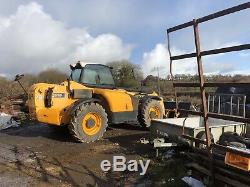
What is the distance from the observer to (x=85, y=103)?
29.3 ft

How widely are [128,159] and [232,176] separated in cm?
318

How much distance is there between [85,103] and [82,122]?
20.7 inches

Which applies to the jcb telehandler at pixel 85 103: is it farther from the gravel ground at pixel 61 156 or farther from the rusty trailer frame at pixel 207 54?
the rusty trailer frame at pixel 207 54

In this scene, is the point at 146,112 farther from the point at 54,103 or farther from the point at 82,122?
the point at 54,103

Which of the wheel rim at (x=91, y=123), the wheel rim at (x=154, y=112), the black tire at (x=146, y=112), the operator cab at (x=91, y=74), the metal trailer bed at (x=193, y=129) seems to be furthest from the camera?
the wheel rim at (x=154, y=112)

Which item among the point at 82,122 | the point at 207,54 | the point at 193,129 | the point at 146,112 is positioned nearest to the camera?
the point at 207,54

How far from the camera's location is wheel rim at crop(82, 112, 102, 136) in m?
8.92

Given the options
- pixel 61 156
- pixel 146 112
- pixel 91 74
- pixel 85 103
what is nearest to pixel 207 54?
pixel 61 156

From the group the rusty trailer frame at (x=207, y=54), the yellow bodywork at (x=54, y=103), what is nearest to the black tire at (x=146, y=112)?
the yellow bodywork at (x=54, y=103)

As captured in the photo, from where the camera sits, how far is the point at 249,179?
3.78 metres

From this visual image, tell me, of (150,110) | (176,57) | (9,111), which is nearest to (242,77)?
(176,57)

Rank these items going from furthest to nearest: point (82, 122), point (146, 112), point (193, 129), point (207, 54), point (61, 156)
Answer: point (146, 112) < point (82, 122) < point (61, 156) < point (193, 129) < point (207, 54)

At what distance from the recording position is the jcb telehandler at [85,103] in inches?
342

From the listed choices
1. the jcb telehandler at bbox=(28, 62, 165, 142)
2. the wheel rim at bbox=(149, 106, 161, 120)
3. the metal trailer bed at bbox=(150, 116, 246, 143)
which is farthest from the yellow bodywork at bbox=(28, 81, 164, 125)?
the metal trailer bed at bbox=(150, 116, 246, 143)
